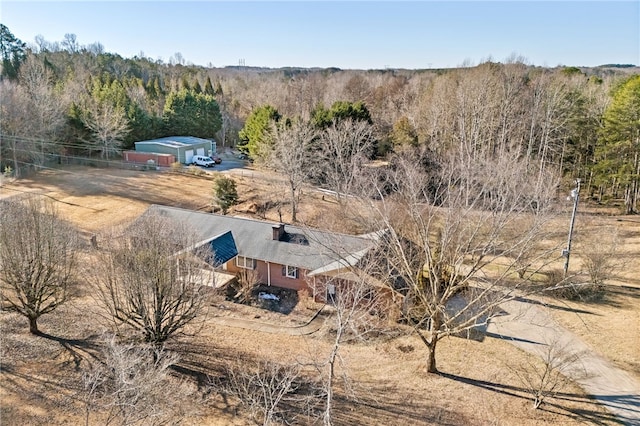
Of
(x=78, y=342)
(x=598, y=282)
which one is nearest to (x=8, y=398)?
(x=78, y=342)

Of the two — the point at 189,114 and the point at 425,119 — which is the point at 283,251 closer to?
the point at 425,119

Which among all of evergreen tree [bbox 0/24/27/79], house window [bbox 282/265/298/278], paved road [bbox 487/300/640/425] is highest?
evergreen tree [bbox 0/24/27/79]

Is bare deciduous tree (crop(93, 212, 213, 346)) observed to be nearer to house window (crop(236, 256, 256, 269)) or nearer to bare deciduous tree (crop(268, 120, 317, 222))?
house window (crop(236, 256, 256, 269))

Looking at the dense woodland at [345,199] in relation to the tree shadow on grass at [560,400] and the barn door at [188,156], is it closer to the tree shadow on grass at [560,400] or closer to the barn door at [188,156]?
the tree shadow on grass at [560,400]

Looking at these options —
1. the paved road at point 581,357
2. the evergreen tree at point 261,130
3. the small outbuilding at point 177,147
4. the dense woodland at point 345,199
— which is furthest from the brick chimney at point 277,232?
the small outbuilding at point 177,147

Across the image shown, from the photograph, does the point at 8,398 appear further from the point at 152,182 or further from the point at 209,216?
the point at 152,182

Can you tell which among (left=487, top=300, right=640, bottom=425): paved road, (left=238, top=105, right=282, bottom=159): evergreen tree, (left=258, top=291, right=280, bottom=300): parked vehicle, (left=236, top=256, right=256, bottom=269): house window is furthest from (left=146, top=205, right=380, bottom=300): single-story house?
(left=238, top=105, right=282, bottom=159): evergreen tree
